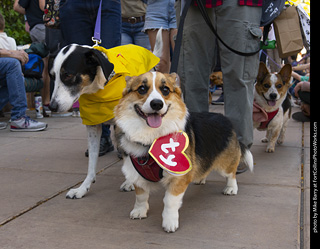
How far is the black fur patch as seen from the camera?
119 inches

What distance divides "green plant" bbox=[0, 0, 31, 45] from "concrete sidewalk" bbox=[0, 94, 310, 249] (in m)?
6.30

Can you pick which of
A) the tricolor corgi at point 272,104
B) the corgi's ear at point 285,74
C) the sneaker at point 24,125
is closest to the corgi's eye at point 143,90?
the tricolor corgi at point 272,104

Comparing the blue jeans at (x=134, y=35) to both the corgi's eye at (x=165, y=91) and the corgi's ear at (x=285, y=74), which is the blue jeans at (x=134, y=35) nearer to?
the corgi's ear at (x=285, y=74)

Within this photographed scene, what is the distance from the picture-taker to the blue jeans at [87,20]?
4199 millimetres

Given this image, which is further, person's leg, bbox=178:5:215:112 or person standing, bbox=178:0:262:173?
person's leg, bbox=178:5:215:112

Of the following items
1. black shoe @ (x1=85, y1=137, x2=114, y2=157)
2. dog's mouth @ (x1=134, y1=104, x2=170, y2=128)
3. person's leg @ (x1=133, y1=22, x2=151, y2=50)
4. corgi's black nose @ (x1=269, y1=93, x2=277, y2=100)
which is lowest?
black shoe @ (x1=85, y1=137, x2=114, y2=157)

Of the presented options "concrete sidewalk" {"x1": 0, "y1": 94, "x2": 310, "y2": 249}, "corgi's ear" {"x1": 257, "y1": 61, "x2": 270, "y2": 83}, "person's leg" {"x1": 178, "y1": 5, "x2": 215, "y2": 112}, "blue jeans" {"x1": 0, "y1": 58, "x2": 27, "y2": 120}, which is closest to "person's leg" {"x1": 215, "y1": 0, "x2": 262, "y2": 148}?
"person's leg" {"x1": 178, "y1": 5, "x2": 215, "y2": 112}

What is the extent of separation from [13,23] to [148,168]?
9.19m

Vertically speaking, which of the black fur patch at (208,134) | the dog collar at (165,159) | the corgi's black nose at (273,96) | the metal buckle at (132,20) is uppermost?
the dog collar at (165,159)

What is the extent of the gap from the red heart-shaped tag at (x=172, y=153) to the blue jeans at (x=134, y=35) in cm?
401

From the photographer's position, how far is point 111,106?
3.56 m

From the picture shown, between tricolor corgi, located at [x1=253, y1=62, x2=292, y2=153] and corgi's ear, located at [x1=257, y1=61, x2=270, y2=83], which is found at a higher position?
corgi's ear, located at [x1=257, y1=61, x2=270, y2=83]

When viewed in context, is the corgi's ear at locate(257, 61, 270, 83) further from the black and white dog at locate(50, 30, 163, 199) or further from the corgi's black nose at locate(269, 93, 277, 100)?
the black and white dog at locate(50, 30, 163, 199)

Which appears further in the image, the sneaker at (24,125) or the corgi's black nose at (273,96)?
the sneaker at (24,125)
